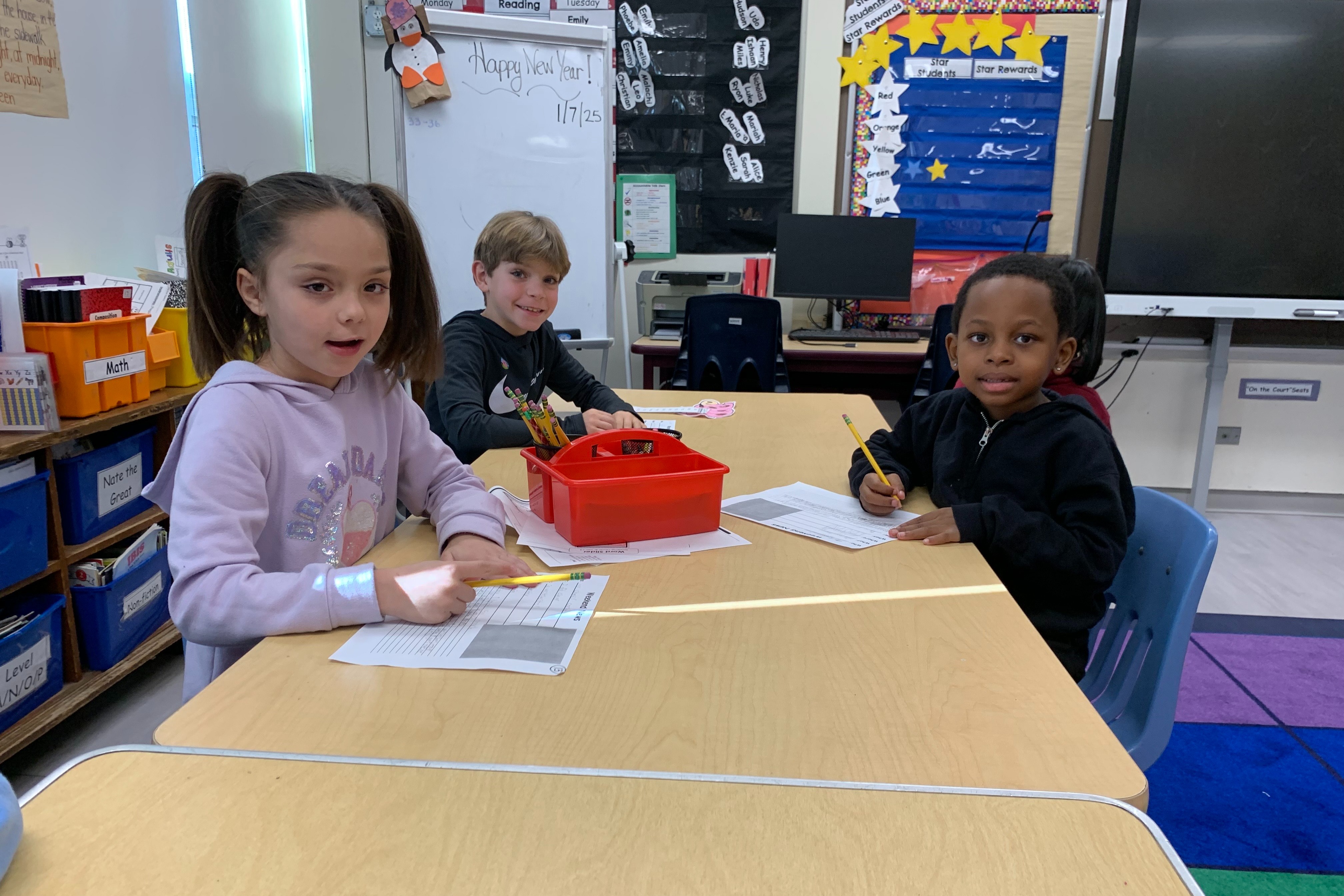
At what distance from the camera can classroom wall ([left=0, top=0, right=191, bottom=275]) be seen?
2.00 meters

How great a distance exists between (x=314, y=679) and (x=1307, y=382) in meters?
4.15

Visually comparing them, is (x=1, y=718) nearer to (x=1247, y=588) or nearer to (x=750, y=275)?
(x=750, y=275)

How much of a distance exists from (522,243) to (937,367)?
194 cm

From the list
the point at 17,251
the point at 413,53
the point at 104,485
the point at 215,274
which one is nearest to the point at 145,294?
the point at 17,251

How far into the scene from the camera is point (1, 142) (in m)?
1.88

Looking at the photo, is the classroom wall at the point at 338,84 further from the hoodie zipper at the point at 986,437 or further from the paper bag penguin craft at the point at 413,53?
the hoodie zipper at the point at 986,437

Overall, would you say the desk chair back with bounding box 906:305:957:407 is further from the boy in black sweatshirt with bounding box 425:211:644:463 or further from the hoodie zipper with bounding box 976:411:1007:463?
the hoodie zipper with bounding box 976:411:1007:463

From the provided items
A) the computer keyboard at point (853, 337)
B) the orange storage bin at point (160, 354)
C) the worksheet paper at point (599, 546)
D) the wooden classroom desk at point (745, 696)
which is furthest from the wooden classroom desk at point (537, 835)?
the computer keyboard at point (853, 337)

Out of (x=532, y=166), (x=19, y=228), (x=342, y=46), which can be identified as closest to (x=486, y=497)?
(x=19, y=228)

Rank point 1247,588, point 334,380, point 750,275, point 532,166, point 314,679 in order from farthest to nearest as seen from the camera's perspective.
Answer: point 750,275 → point 532,166 → point 1247,588 → point 334,380 → point 314,679

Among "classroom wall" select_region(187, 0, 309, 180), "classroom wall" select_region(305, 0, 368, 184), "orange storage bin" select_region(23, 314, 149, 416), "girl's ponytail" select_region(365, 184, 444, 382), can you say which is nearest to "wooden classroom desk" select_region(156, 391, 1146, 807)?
"girl's ponytail" select_region(365, 184, 444, 382)

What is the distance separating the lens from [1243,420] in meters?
3.63

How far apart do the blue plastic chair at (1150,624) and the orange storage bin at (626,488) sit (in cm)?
60

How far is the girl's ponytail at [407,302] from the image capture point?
1140 mm
